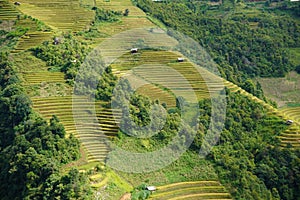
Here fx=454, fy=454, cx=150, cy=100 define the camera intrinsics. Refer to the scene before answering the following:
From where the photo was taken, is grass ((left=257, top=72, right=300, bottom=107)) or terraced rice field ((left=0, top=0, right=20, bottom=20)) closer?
terraced rice field ((left=0, top=0, right=20, bottom=20))

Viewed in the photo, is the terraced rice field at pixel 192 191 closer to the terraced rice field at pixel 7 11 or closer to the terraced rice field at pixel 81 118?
the terraced rice field at pixel 81 118

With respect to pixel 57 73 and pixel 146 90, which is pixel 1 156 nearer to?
pixel 57 73

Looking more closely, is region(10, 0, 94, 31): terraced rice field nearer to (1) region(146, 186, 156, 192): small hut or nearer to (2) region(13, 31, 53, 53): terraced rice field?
(2) region(13, 31, 53, 53): terraced rice field

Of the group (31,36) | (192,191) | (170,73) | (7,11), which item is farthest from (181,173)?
(7,11)

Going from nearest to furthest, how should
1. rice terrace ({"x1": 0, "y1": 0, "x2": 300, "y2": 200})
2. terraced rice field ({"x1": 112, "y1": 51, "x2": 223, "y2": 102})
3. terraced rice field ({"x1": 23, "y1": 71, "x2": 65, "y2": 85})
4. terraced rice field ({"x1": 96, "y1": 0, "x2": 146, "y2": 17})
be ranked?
rice terrace ({"x1": 0, "y1": 0, "x2": 300, "y2": 200}) → terraced rice field ({"x1": 23, "y1": 71, "x2": 65, "y2": 85}) → terraced rice field ({"x1": 112, "y1": 51, "x2": 223, "y2": 102}) → terraced rice field ({"x1": 96, "y1": 0, "x2": 146, "y2": 17})

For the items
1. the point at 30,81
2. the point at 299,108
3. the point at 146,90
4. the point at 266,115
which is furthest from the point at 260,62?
the point at 30,81

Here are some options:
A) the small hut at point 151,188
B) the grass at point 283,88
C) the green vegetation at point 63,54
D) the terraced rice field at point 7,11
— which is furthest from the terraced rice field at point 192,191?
the terraced rice field at point 7,11

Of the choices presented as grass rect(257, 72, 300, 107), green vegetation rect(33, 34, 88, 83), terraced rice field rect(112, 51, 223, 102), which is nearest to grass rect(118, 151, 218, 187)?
terraced rice field rect(112, 51, 223, 102)
